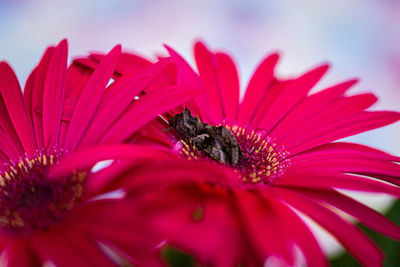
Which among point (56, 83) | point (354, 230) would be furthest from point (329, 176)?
point (56, 83)

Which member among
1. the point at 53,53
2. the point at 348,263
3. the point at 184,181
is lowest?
the point at 348,263

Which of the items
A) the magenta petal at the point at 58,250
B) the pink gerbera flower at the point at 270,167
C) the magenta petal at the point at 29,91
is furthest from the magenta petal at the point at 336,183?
the magenta petal at the point at 29,91

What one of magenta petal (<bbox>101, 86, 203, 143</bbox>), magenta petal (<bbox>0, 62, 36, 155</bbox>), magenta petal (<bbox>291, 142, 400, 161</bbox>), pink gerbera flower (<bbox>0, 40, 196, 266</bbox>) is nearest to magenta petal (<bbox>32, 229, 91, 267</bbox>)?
pink gerbera flower (<bbox>0, 40, 196, 266</bbox>)

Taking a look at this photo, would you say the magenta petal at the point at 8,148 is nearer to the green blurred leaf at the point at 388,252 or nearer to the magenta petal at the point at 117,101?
the magenta petal at the point at 117,101

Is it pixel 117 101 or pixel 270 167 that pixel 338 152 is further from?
pixel 117 101

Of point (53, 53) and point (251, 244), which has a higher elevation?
point (53, 53)

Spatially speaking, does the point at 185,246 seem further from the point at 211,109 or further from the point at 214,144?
the point at 211,109
